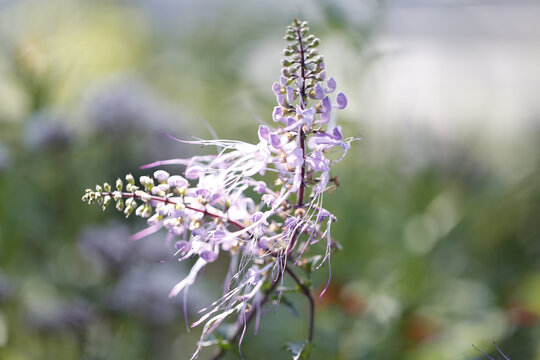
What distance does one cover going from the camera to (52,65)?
2.97ft

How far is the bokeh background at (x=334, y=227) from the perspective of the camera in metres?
0.78

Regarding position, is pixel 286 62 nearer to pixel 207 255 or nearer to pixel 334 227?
pixel 207 255

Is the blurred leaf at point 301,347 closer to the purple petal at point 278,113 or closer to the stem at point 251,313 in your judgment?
the stem at point 251,313

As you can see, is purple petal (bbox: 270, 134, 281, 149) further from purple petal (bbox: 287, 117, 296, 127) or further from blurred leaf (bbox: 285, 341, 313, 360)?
blurred leaf (bbox: 285, 341, 313, 360)

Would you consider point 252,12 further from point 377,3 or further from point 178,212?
point 178,212

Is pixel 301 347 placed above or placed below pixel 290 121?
below

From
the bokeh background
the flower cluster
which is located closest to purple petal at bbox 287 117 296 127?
the flower cluster

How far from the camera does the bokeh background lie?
2.55ft

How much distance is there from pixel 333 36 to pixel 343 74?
7cm

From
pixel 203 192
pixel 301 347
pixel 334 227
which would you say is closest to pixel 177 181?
pixel 203 192

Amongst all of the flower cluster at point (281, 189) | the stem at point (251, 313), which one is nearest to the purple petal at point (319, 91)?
the flower cluster at point (281, 189)

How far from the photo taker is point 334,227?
0.96m

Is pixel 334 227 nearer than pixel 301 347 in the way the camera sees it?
No

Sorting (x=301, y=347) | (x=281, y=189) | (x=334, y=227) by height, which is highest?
(x=281, y=189)
